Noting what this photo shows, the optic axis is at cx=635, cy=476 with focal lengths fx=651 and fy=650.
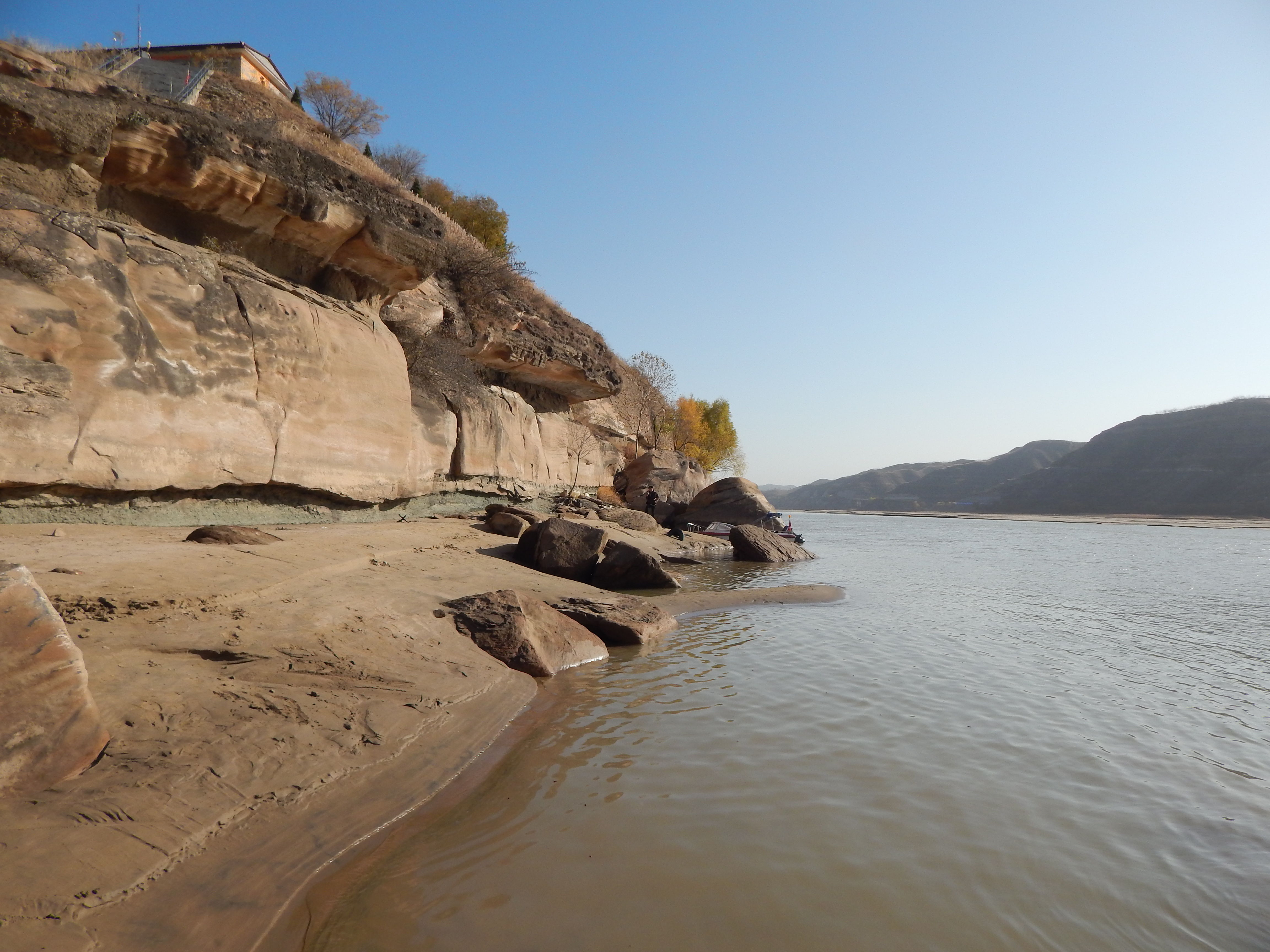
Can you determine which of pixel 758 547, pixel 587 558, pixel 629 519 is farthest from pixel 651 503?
pixel 587 558

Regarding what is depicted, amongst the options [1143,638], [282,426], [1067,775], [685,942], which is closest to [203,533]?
[282,426]

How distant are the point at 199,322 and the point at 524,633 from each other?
6081 mm

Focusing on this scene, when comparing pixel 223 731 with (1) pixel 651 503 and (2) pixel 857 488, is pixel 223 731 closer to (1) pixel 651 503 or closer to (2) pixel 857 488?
(1) pixel 651 503

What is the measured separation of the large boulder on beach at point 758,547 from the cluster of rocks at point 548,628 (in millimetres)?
9838

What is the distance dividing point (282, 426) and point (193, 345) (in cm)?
159

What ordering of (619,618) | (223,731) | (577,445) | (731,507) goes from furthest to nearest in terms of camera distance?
(731,507) < (577,445) < (619,618) < (223,731)

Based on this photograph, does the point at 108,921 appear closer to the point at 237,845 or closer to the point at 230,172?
the point at 237,845

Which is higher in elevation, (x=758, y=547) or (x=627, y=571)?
(x=758, y=547)

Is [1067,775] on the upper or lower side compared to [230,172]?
lower

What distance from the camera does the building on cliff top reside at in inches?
877

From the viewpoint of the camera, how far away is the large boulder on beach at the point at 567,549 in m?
11.1

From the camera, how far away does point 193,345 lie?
830 centimetres

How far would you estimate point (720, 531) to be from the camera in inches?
1016

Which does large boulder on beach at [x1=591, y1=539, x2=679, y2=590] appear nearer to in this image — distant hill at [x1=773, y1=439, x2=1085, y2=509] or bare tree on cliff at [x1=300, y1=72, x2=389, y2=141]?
bare tree on cliff at [x1=300, y1=72, x2=389, y2=141]
